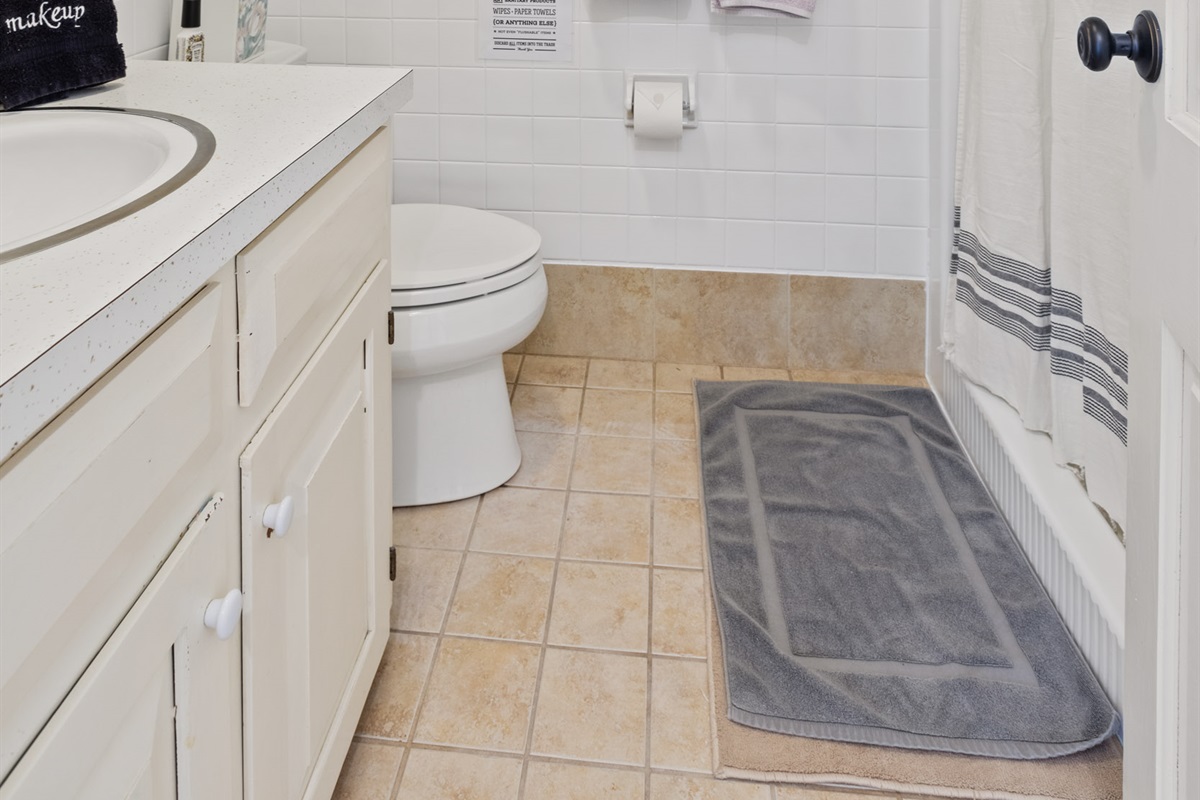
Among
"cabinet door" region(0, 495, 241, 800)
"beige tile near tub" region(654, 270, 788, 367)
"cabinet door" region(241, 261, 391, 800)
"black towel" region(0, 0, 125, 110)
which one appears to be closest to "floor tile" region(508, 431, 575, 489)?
"beige tile near tub" region(654, 270, 788, 367)

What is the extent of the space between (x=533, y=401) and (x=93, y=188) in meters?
1.40

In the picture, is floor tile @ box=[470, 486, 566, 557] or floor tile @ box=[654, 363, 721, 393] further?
floor tile @ box=[654, 363, 721, 393]

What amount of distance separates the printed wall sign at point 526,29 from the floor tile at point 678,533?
106cm

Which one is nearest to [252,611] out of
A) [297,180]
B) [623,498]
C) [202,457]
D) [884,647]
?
[202,457]

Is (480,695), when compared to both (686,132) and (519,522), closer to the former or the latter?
(519,522)

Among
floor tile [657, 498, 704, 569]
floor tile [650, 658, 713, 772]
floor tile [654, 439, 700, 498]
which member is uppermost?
floor tile [654, 439, 700, 498]

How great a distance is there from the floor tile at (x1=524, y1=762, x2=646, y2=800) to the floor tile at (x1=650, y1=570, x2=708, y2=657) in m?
0.26

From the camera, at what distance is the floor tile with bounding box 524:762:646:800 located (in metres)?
1.23

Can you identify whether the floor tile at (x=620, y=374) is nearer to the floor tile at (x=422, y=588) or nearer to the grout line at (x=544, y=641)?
the grout line at (x=544, y=641)

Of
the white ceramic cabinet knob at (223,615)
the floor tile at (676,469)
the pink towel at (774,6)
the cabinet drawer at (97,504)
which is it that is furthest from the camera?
the pink towel at (774,6)

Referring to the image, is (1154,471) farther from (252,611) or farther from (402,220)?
(402,220)

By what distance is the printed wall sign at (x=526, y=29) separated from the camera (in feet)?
7.43

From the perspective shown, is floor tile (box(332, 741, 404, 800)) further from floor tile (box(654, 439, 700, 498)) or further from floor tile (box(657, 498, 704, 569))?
floor tile (box(654, 439, 700, 498))

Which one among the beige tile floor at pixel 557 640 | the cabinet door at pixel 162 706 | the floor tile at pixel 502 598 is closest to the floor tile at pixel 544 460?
the beige tile floor at pixel 557 640
